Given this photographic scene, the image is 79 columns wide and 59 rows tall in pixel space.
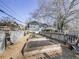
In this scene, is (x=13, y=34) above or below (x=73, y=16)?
below

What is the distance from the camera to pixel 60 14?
21.4 metres

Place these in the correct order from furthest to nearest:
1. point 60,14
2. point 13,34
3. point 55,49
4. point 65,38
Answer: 1. point 60,14
2. point 65,38
3. point 13,34
4. point 55,49

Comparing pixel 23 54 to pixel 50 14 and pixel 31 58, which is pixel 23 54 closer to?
pixel 31 58

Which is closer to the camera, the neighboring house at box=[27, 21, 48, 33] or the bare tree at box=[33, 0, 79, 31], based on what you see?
the bare tree at box=[33, 0, 79, 31]

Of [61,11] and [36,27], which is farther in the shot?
[36,27]

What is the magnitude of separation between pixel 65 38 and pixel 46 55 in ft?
16.6

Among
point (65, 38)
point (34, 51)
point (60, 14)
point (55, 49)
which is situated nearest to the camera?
point (34, 51)

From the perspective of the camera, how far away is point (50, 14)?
73.4ft

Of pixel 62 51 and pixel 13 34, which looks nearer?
pixel 62 51

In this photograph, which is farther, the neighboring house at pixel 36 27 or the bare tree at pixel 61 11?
the neighboring house at pixel 36 27

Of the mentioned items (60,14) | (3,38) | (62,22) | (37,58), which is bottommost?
(37,58)

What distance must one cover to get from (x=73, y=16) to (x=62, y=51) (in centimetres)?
1546

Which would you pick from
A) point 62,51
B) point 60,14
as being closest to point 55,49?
point 62,51

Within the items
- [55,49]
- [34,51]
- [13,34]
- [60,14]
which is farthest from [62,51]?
[60,14]
